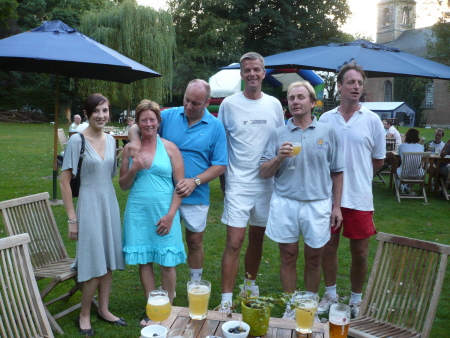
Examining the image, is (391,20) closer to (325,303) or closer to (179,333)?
(325,303)

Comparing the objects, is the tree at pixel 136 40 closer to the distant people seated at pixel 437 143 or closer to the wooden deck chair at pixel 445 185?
the distant people seated at pixel 437 143

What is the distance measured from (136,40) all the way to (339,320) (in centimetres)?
2696

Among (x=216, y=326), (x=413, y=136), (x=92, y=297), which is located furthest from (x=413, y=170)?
(x=216, y=326)

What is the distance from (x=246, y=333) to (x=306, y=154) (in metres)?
1.58

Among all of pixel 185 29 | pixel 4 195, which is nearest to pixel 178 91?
pixel 185 29

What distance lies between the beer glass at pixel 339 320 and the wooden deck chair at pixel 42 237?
214cm

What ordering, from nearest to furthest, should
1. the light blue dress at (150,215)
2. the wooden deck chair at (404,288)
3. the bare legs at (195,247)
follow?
1. the wooden deck chair at (404,288)
2. the light blue dress at (150,215)
3. the bare legs at (195,247)

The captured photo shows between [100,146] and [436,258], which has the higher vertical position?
[100,146]

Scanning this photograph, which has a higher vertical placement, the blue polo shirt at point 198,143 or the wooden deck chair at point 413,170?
the blue polo shirt at point 198,143

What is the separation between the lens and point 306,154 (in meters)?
3.50

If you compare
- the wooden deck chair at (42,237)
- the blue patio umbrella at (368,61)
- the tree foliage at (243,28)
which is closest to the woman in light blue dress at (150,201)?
the wooden deck chair at (42,237)

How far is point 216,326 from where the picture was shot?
2564 millimetres

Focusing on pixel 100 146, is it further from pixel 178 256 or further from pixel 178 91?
pixel 178 91

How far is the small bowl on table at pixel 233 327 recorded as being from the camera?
92.1 inches
